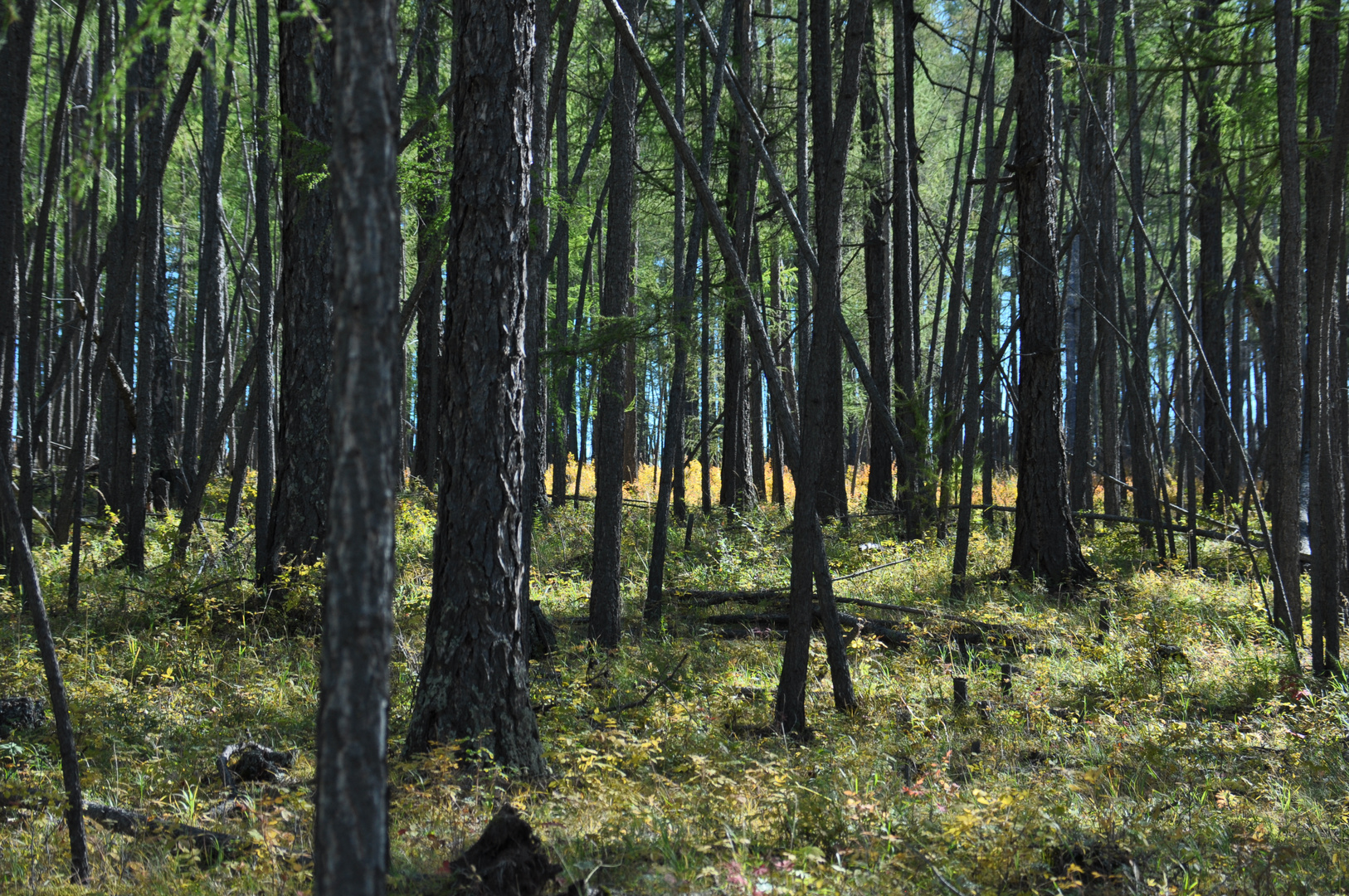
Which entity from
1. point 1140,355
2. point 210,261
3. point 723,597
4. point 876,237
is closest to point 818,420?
point 723,597

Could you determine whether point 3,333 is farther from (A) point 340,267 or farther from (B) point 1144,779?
(B) point 1144,779

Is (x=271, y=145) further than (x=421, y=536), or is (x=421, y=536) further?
(x=421, y=536)

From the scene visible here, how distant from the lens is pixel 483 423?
11.6 ft

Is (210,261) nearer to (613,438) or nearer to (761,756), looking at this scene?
(613,438)

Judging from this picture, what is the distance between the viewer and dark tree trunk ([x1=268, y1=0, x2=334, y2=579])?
6.36 metres

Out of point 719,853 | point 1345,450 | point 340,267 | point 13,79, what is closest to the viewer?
point 340,267

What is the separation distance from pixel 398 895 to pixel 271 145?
514 centimetres

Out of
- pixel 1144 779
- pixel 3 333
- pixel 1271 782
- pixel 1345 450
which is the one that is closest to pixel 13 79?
pixel 3 333

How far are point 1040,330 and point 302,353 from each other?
6689 millimetres

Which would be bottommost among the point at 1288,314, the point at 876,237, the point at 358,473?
the point at 358,473

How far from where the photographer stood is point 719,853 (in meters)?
2.82

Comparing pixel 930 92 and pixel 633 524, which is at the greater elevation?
pixel 930 92

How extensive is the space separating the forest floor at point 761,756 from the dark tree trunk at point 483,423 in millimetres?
252

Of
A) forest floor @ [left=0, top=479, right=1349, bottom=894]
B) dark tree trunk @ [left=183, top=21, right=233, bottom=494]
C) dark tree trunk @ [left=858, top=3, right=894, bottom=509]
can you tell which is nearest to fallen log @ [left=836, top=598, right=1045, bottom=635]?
forest floor @ [left=0, top=479, right=1349, bottom=894]
